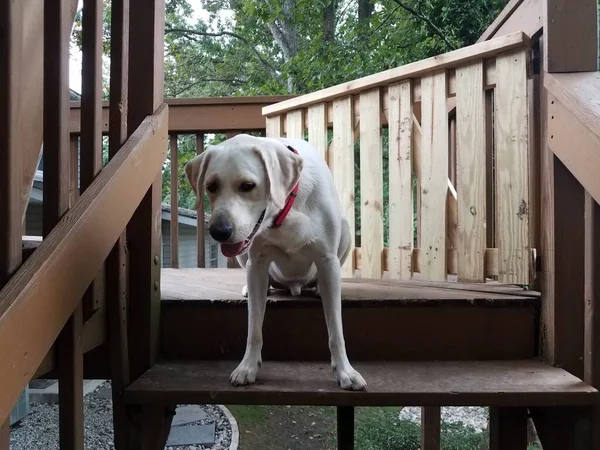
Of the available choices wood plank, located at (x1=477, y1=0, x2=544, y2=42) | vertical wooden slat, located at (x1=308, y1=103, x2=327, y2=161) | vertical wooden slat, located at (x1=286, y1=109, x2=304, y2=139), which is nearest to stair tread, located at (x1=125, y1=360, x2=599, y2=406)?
wood plank, located at (x1=477, y1=0, x2=544, y2=42)

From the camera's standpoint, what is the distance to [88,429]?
480 centimetres

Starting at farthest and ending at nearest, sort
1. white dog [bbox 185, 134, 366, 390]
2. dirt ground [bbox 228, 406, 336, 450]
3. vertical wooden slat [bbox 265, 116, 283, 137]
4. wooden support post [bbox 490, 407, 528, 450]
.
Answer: dirt ground [bbox 228, 406, 336, 450], vertical wooden slat [bbox 265, 116, 283, 137], wooden support post [bbox 490, 407, 528, 450], white dog [bbox 185, 134, 366, 390]

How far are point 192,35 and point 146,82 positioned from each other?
13.8m

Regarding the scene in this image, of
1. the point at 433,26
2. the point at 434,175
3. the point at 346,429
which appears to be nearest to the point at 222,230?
the point at 346,429

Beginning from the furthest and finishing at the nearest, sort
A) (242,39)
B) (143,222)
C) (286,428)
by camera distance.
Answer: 1. (242,39)
2. (286,428)
3. (143,222)

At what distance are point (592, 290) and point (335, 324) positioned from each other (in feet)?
3.05

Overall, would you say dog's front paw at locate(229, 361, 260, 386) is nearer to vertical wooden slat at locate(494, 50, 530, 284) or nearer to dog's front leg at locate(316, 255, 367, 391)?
dog's front leg at locate(316, 255, 367, 391)

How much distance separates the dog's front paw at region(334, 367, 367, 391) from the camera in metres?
1.59

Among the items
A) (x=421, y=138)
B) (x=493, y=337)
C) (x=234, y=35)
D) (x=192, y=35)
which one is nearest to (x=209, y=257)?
(x=234, y=35)

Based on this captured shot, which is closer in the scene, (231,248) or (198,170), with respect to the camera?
(231,248)

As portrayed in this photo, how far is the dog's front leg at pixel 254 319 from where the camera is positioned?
1.70 metres

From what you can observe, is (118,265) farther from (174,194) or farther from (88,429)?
(88,429)

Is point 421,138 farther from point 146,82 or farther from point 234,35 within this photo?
point 234,35

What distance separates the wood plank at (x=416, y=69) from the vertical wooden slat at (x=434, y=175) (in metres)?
0.07
